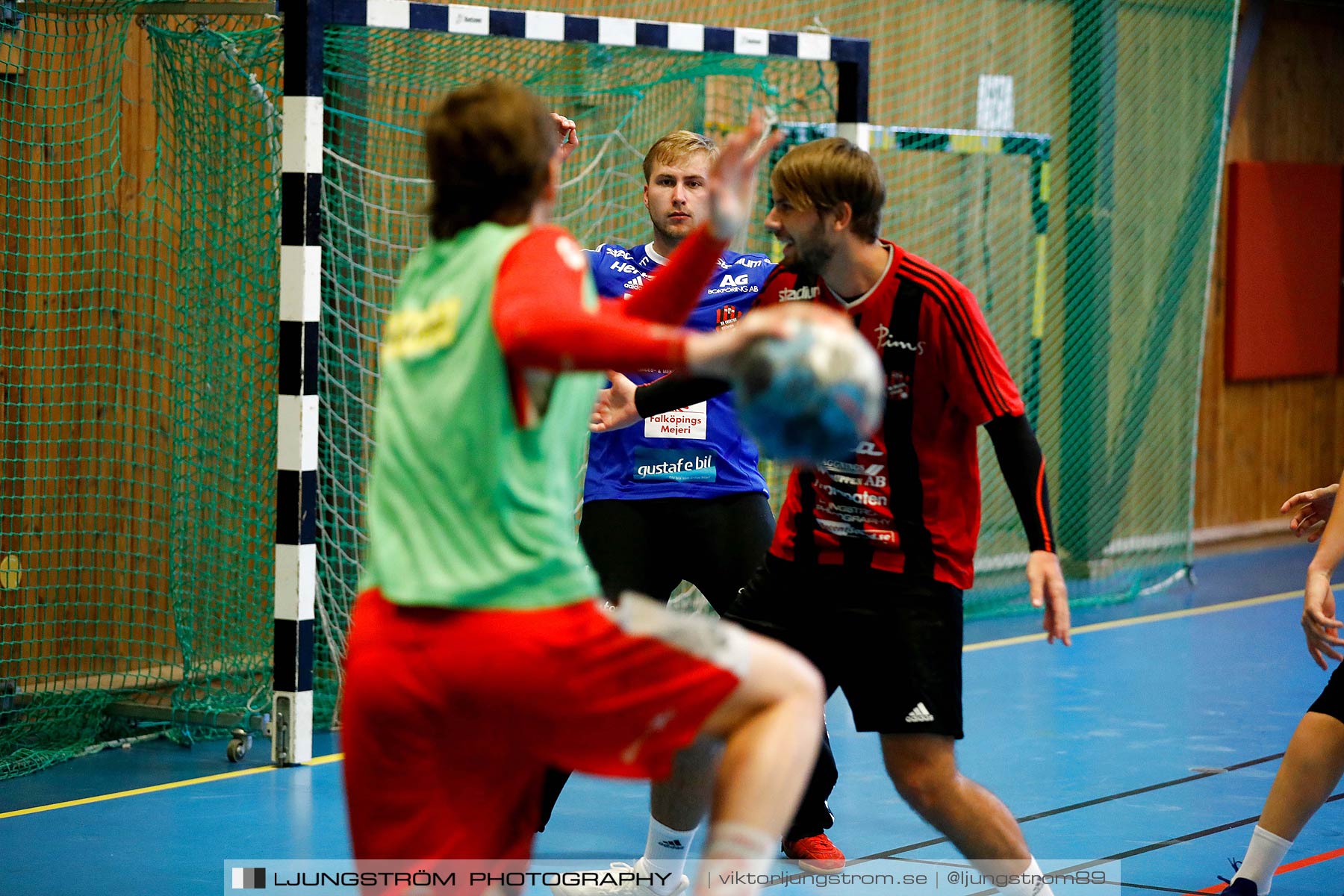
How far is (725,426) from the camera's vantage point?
4875mm

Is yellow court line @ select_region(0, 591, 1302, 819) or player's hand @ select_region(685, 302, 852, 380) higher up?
player's hand @ select_region(685, 302, 852, 380)

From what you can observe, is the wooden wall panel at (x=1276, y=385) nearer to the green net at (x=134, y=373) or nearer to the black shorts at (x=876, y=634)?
the green net at (x=134, y=373)

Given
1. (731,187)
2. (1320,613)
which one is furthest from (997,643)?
(731,187)

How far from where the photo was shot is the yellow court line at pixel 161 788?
18.0 ft

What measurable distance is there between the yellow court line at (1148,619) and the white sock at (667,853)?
13.8 ft

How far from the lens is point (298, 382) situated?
5992 millimetres

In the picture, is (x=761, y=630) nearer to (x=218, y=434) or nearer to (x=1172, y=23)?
(x=218, y=434)

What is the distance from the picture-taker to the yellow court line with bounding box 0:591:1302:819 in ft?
18.4

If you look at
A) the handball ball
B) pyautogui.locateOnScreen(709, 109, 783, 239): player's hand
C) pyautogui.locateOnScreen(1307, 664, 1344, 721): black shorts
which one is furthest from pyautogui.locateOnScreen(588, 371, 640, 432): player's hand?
pyautogui.locateOnScreen(1307, 664, 1344, 721): black shorts

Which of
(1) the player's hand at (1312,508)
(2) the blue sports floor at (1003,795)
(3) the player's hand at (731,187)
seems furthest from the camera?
(2) the blue sports floor at (1003,795)

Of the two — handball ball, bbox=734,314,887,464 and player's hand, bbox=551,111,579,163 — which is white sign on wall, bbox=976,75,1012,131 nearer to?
player's hand, bbox=551,111,579,163

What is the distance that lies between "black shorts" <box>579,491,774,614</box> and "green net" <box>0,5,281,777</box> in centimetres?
233

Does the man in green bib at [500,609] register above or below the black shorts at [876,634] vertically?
above

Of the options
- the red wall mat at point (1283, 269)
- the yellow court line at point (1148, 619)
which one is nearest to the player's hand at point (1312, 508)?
the yellow court line at point (1148, 619)
